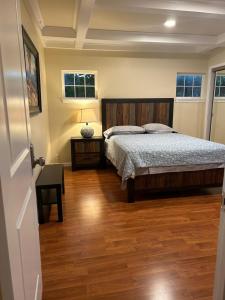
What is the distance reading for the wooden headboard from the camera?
15.1 feet

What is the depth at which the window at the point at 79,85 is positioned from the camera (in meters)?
4.52

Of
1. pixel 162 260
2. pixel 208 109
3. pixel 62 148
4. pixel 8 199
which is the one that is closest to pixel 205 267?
pixel 162 260

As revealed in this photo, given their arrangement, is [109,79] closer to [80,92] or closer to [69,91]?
[80,92]

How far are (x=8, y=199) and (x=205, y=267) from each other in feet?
5.57

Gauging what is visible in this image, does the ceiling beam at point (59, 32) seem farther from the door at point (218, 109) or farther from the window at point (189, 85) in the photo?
the door at point (218, 109)

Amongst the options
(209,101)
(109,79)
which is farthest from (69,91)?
(209,101)

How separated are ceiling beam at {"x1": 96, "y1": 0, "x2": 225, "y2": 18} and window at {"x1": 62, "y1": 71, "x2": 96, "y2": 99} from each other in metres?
2.04

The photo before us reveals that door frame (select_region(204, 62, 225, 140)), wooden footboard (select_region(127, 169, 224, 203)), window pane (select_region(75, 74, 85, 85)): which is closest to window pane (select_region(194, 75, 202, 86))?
door frame (select_region(204, 62, 225, 140))

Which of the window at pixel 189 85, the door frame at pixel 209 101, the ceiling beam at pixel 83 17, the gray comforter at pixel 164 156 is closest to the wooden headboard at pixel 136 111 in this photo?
the window at pixel 189 85

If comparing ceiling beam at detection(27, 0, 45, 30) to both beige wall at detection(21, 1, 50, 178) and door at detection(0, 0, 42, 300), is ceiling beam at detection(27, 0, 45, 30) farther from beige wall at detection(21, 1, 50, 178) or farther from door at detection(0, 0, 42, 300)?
door at detection(0, 0, 42, 300)

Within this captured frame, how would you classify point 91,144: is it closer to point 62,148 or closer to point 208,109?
point 62,148

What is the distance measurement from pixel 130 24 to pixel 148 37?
0.57 meters

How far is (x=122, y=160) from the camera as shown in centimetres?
295

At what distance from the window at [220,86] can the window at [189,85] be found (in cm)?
46
